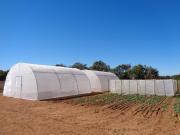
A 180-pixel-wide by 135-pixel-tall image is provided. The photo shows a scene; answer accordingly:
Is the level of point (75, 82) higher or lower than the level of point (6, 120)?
higher

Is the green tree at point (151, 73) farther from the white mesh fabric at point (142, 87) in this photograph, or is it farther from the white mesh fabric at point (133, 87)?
the white mesh fabric at point (142, 87)

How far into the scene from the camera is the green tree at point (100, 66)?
5879cm

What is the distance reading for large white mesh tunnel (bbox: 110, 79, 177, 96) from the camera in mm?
21522

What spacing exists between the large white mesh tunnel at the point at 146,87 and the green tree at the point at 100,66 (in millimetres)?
33778

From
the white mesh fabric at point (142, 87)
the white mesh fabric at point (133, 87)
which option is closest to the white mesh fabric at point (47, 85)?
the white mesh fabric at point (133, 87)

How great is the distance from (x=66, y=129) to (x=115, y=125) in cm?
196

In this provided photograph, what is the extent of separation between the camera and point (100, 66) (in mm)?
59844

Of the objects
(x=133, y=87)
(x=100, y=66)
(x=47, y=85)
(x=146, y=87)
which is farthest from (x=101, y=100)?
(x=100, y=66)

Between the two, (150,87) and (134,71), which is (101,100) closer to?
(150,87)

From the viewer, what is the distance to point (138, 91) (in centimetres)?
2320

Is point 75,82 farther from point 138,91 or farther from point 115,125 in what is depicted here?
point 115,125

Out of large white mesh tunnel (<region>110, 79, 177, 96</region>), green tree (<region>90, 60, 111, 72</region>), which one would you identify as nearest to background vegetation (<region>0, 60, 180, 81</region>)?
green tree (<region>90, 60, 111, 72</region>)

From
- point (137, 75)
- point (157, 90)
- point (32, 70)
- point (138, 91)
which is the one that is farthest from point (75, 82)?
point (137, 75)

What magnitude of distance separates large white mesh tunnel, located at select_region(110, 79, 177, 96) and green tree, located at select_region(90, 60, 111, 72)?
3378 centimetres
